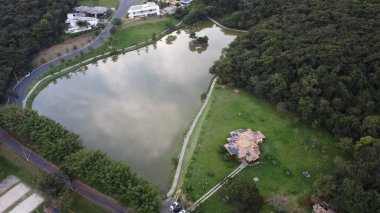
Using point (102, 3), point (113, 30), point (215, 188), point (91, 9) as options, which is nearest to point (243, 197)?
point (215, 188)

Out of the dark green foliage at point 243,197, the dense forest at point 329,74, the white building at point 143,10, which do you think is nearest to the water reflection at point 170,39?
the white building at point 143,10

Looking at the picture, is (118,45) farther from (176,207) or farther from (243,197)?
(243,197)

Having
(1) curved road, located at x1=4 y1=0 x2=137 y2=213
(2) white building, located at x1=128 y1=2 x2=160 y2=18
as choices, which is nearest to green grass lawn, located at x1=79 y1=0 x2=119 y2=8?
(2) white building, located at x1=128 y1=2 x2=160 y2=18

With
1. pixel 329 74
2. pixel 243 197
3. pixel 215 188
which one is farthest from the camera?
pixel 329 74

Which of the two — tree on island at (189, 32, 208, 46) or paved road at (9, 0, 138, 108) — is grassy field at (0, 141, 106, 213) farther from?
tree on island at (189, 32, 208, 46)

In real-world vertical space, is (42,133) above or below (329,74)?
below

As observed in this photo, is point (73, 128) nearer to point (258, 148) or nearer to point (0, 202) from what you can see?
point (0, 202)

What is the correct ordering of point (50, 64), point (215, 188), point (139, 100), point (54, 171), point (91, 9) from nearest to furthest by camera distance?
point (215, 188), point (54, 171), point (139, 100), point (50, 64), point (91, 9)

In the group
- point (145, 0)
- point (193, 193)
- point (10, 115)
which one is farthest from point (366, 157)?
point (145, 0)
